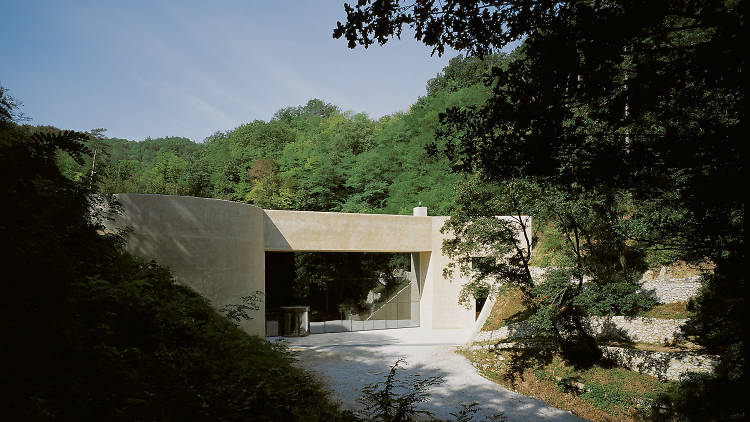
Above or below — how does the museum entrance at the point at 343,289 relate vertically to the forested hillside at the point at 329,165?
below

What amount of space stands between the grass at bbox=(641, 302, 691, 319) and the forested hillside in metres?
12.7

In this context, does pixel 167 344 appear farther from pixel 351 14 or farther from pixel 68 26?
pixel 68 26

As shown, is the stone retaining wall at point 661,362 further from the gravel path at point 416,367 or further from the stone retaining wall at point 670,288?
the gravel path at point 416,367

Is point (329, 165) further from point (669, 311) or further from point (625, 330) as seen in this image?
point (669, 311)

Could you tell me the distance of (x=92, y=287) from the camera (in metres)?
4.23

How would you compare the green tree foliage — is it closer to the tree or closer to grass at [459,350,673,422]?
the tree

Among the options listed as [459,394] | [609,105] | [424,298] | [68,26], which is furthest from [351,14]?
[68,26]

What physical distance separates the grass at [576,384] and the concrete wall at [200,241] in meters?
8.57

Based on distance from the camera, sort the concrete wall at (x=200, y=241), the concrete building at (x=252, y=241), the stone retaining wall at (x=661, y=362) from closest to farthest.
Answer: the stone retaining wall at (x=661, y=362) → the concrete wall at (x=200, y=241) → the concrete building at (x=252, y=241)

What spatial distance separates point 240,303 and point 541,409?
31.8ft

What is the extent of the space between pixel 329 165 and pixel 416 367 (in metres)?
24.5

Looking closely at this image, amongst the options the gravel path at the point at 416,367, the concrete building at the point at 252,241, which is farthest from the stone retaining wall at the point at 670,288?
the concrete building at the point at 252,241

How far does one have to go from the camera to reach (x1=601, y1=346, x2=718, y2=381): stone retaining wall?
11203mm

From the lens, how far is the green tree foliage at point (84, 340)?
10.1 ft
